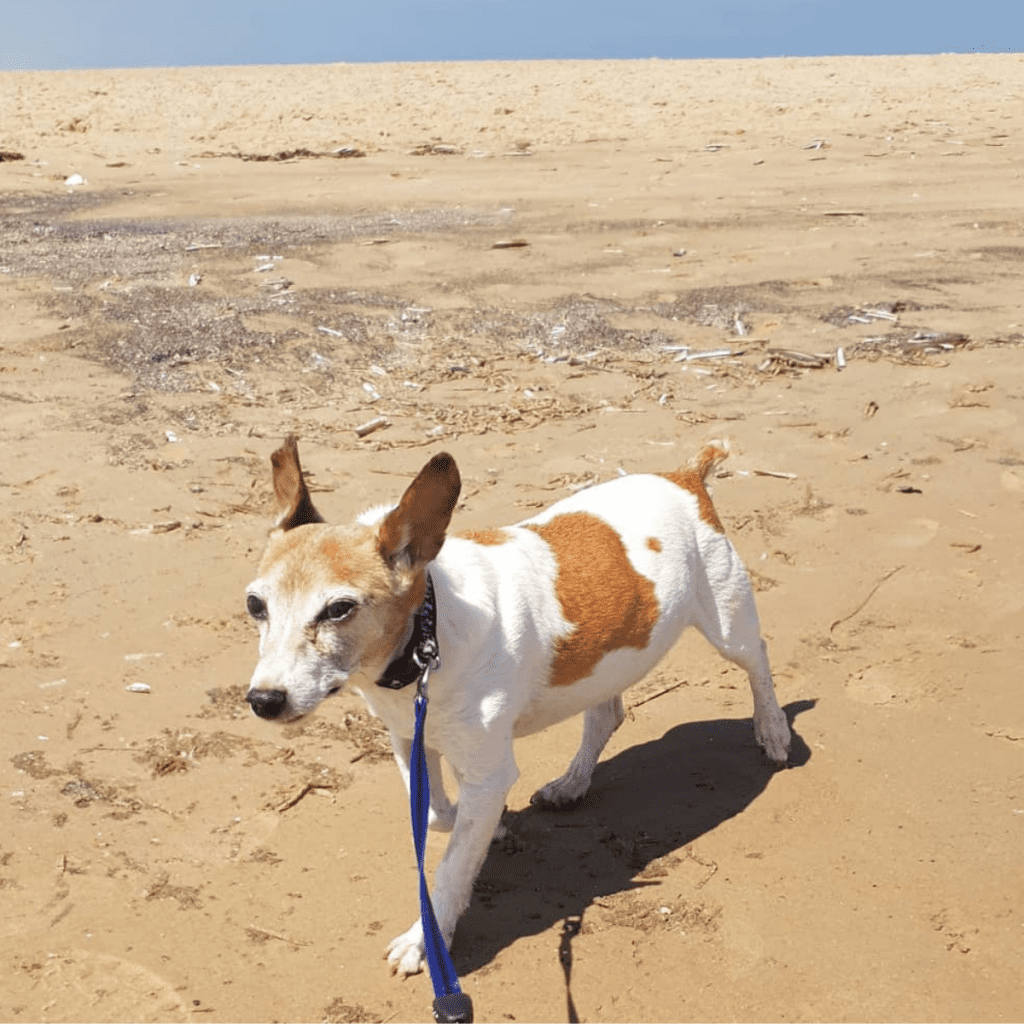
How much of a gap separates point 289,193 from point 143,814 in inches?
469

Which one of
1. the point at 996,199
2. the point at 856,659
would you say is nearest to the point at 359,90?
the point at 996,199

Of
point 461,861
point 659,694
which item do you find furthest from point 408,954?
point 659,694

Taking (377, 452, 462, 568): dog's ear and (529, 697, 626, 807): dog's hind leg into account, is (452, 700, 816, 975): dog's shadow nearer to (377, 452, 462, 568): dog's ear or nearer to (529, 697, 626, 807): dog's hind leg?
(529, 697, 626, 807): dog's hind leg

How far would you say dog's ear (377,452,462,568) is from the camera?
4.04m

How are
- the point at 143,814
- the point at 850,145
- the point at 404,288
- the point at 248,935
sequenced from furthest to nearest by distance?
1. the point at 850,145
2. the point at 404,288
3. the point at 143,814
4. the point at 248,935

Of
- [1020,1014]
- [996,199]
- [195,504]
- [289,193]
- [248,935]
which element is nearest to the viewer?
[1020,1014]

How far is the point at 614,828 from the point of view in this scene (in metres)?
5.48

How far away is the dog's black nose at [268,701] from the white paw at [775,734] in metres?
2.66

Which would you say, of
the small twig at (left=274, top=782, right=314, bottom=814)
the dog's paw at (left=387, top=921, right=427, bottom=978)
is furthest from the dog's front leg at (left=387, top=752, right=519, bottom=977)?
the small twig at (left=274, top=782, right=314, bottom=814)

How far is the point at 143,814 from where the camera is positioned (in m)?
5.46

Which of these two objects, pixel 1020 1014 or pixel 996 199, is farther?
pixel 996 199

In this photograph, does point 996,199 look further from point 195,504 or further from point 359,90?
point 359,90

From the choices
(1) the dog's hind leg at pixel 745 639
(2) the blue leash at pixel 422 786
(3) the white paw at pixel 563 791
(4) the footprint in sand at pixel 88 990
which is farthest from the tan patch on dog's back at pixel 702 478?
(4) the footprint in sand at pixel 88 990

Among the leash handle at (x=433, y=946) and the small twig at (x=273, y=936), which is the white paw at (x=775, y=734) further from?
the small twig at (x=273, y=936)
